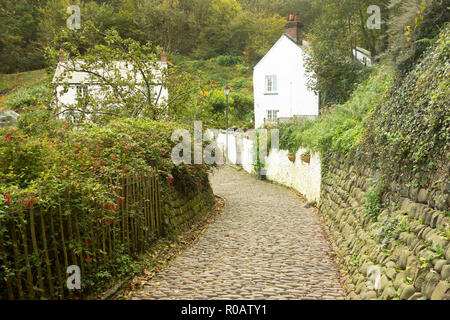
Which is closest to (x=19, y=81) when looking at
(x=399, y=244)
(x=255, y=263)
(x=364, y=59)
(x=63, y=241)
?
(x=364, y=59)

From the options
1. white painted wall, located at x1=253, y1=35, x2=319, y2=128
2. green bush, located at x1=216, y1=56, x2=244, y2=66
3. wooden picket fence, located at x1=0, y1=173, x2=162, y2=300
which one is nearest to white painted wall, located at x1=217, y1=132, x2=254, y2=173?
white painted wall, located at x1=253, y1=35, x2=319, y2=128

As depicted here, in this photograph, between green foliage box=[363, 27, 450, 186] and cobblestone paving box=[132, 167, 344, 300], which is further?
cobblestone paving box=[132, 167, 344, 300]

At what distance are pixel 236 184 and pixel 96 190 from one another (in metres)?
15.2

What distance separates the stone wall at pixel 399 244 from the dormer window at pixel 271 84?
872 inches

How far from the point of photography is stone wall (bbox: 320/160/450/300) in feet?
12.6

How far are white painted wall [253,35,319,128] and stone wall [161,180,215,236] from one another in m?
16.2

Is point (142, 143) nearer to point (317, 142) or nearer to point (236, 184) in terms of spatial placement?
point (317, 142)

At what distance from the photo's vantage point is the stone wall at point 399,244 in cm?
384

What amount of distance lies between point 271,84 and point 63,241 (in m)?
26.6

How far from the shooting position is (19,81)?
108 feet
